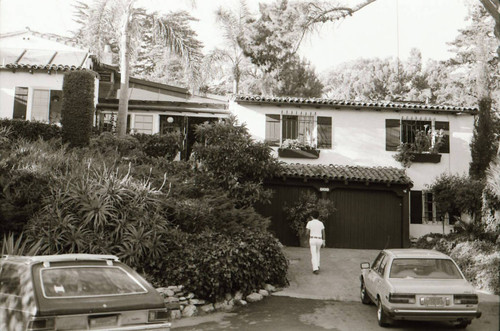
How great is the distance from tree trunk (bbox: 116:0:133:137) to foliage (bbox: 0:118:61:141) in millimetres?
2463

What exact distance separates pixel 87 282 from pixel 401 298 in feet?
16.4

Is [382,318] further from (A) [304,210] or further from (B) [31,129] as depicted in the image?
(B) [31,129]

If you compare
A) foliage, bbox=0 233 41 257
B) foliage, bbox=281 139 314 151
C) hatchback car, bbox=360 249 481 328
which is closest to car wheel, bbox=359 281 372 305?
hatchback car, bbox=360 249 481 328

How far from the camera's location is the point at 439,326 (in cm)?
819

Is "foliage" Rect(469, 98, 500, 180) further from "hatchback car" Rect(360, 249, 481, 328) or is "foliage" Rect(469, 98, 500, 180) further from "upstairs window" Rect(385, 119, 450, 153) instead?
"hatchback car" Rect(360, 249, 481, 328)

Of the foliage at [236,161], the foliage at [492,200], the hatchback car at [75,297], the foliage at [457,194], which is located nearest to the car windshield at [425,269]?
the hatchback car at [75,297]

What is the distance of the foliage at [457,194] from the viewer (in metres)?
16.2

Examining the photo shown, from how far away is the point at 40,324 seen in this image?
4.62m

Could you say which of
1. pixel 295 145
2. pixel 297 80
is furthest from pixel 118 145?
pixel 297 80

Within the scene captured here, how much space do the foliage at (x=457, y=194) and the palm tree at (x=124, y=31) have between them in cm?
1165

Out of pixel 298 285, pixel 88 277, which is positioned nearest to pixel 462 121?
pixel 298 285

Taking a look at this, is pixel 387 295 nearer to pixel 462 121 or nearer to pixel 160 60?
pixel 462 121

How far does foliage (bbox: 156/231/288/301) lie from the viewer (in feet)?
31.1

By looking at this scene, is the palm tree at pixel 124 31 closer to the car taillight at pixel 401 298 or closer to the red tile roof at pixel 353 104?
the red tile roof at pixel 353 104
